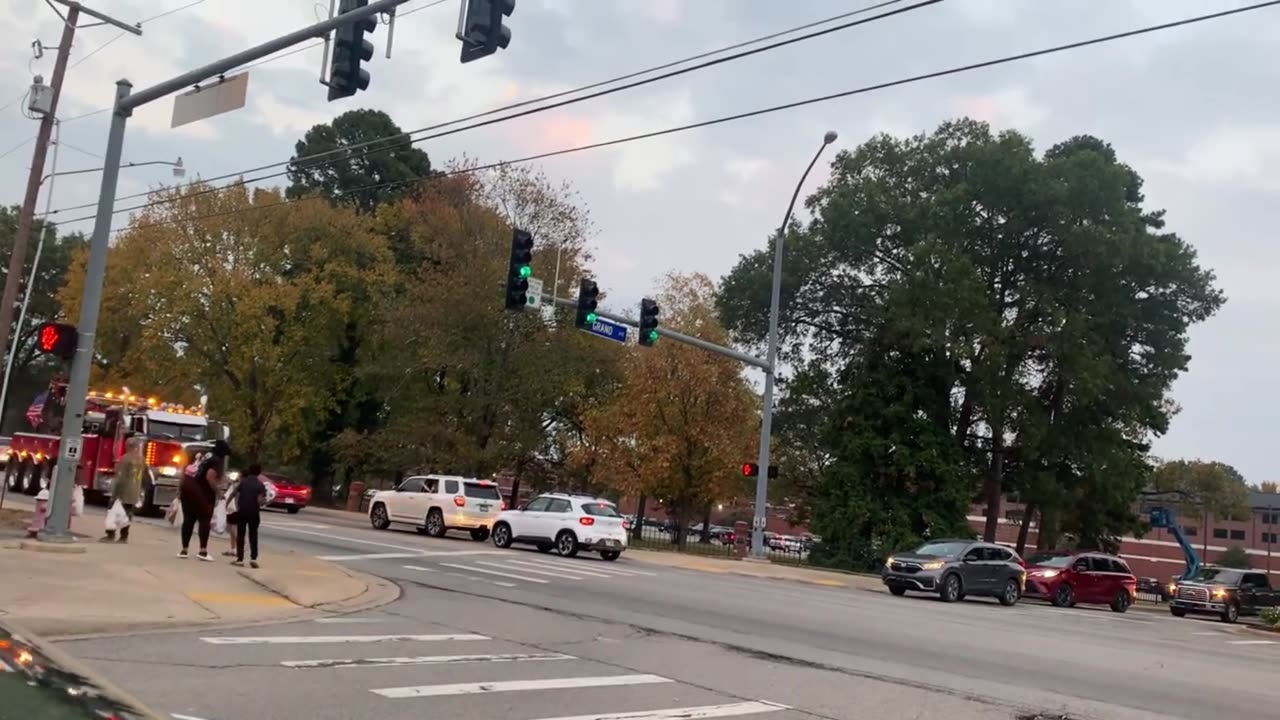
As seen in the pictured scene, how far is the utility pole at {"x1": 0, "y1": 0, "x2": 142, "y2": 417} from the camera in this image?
68.5ft

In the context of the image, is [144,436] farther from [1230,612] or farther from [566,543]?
[1230,612]

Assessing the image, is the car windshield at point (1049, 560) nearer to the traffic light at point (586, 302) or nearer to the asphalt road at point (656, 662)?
the asphalt road at point (656, 662)

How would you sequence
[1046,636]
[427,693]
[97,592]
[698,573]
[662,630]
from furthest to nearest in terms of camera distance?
[698,573] < [1046,636] < [662,630] < [97,592] < [427,693]

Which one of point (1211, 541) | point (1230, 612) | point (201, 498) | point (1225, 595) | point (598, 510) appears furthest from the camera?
point (1211, 541)

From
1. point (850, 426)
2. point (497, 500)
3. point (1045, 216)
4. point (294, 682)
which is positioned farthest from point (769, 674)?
point (1045, 216)

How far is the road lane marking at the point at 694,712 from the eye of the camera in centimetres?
852

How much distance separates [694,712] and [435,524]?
2293 cm

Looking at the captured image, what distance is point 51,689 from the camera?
9.91ft

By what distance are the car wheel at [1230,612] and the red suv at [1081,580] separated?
12.3ft

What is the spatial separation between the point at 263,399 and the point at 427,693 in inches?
1818

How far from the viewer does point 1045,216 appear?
42250 millimetres

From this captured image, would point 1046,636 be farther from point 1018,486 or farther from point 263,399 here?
point 263,399

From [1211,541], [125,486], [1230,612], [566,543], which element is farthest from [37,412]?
[1211,541]

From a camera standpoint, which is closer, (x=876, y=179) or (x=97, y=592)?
(x=97, y=592)
